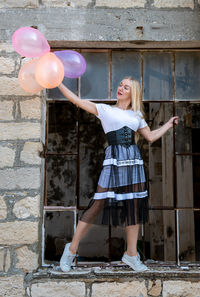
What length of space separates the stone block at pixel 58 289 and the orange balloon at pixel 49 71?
1.57 meters

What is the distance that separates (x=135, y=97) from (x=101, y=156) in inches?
171

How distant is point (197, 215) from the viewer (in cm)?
654

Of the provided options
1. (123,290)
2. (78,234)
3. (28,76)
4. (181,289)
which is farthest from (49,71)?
(181,289)

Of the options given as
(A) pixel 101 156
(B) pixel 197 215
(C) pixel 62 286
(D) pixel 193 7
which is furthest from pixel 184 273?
(A) pixel 101 156

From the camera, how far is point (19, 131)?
3.05 metres

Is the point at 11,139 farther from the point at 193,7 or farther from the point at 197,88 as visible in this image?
the point at 193,7

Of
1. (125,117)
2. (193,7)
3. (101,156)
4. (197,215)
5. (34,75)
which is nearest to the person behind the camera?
(34,75)

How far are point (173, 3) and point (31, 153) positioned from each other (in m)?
1.87

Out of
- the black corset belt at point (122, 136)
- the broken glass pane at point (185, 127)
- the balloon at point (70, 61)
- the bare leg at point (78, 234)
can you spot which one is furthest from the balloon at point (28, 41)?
the broken glass pane at point (185, 127)

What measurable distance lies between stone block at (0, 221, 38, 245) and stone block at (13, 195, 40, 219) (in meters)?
0.06

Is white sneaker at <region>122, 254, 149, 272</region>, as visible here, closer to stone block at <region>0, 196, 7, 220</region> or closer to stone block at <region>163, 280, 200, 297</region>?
stone block at <region>163, 280, 200, 297</region>

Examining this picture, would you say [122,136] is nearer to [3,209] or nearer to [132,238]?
[132,238]

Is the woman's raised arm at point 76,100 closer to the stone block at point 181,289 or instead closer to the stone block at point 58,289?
the stone block at point 58,289

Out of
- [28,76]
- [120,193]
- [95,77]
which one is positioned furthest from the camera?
[95,77]
